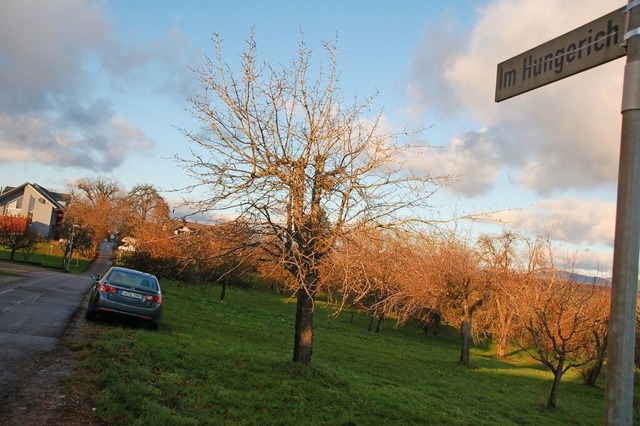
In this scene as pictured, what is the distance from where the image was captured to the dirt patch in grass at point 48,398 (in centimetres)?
514

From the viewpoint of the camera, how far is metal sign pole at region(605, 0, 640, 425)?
2641 millimetres

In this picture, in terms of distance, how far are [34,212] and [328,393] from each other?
73.4 metres

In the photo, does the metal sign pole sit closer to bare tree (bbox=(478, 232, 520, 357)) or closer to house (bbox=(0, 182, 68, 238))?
bare tree (bbox=(478, 232, 520, 357))

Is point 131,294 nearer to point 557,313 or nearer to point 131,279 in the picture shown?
point 131,279

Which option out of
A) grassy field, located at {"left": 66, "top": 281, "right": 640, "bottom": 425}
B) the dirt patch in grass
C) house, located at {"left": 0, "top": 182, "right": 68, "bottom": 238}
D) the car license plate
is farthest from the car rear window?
house, located at {"left": 0, "top": 182, "right": 68, "bottom": 238}

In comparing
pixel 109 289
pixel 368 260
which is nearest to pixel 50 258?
pixel 109 289

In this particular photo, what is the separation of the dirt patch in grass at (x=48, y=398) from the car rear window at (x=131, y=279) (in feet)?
14.7

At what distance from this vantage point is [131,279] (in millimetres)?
13211

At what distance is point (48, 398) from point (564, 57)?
6.25 metres

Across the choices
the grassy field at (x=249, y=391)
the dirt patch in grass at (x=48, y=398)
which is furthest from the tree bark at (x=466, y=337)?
the dirt patch in grass at (x=48, y=398)

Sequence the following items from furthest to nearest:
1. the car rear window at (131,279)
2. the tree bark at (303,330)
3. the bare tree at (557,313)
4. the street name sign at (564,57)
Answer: the bare tree at (557,313)
the car rear window at (131,279)
the tree bark at (303,330)
the street name sign at (564,57)

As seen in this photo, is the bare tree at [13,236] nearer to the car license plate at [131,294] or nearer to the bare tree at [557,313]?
the car license plate at [131,294]

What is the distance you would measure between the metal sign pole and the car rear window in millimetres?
11955

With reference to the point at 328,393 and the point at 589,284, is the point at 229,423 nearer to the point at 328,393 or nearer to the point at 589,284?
the point at 328,393
